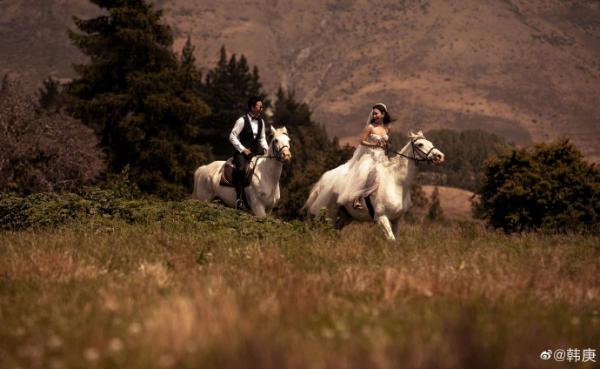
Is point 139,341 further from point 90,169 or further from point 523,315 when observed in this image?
point 90,169

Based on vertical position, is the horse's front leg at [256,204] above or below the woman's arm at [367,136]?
below

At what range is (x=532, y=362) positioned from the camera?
3461 millimetres

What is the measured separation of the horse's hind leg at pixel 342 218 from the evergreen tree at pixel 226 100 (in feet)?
159

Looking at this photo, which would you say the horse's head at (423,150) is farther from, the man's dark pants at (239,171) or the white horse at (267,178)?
the man's dark pants at (239,171)

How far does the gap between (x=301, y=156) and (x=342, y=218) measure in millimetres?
55834

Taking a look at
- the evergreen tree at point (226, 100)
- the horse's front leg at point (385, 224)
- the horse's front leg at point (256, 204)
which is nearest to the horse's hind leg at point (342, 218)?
the horse's front leg at point (385, 224)

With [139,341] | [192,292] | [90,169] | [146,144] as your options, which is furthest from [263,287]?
[146,144]

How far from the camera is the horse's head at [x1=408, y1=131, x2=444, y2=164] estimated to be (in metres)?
12.0

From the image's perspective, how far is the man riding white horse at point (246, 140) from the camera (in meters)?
14.5

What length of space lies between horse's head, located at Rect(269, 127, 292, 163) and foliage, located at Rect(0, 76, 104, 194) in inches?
592

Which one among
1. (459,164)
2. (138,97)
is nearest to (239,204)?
(138,97)

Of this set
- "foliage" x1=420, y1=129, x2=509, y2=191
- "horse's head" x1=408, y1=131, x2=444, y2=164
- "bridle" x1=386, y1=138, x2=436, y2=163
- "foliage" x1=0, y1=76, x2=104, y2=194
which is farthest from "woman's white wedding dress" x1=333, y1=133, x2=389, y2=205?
"foliage" x1=420, y1=129, x2=509, y2=191

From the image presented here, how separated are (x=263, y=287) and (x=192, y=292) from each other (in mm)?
580

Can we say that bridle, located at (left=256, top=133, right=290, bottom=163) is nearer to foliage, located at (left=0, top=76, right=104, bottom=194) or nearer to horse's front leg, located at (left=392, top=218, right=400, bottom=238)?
horse's front leg, located at (left=392, top=218, right=400, bottom=238)
